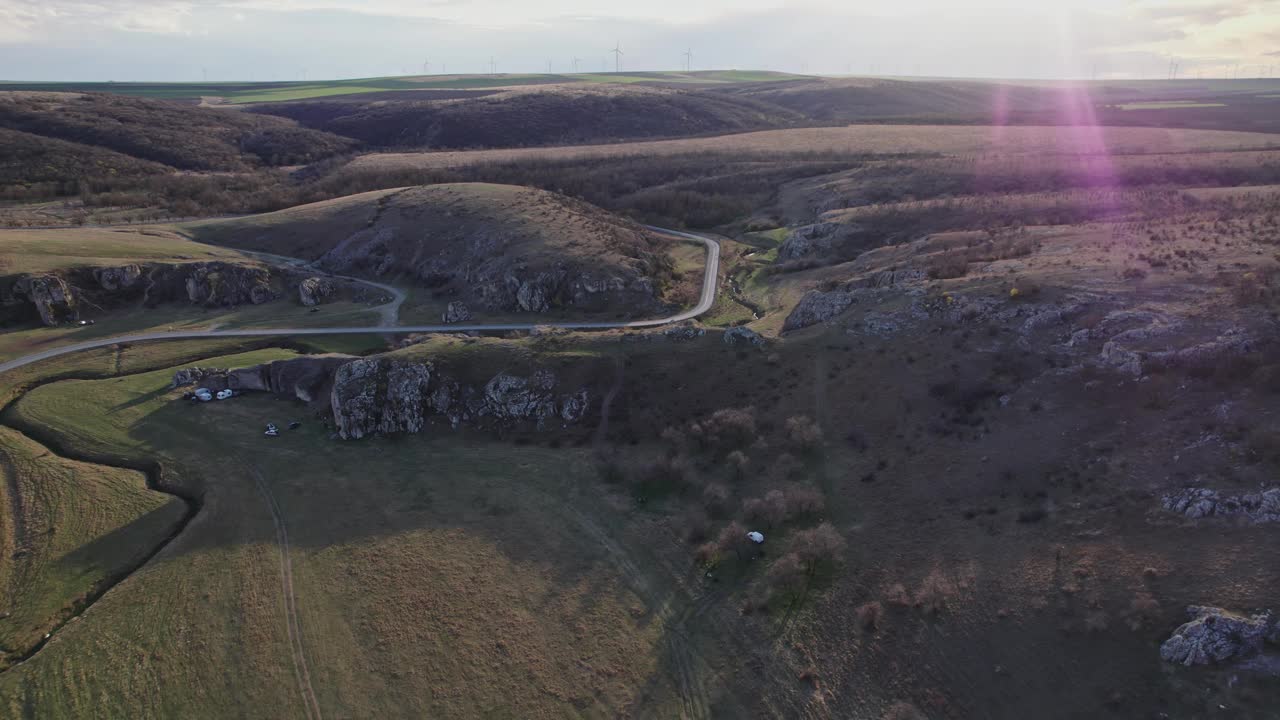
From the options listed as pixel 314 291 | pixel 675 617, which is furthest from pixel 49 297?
pixel 675 617

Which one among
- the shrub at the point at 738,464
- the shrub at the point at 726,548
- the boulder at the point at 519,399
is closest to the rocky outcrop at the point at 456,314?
the boulder at the point at 519,399

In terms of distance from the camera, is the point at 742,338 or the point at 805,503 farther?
the point at 742,338

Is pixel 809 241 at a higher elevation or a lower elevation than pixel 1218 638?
higher

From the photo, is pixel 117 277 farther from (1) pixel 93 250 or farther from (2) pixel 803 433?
(2) pixel 803 433

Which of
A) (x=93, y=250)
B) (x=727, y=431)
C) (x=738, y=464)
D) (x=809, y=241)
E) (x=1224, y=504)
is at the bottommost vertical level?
(x=738, y=464)

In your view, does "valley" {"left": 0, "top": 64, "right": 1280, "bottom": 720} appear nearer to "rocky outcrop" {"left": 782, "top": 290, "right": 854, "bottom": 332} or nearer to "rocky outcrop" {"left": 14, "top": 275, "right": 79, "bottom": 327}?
"rocky outcrop" {"left": 14, "top": 275, "right": 79, "bottom": 327}

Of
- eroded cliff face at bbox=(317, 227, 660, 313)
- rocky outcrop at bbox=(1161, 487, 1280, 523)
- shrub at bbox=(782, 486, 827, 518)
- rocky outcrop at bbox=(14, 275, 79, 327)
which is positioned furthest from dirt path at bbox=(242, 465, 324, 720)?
rocky outcrop at bbox=(14, 275, 79, 327)

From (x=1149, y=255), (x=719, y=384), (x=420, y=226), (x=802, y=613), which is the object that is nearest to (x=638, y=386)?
(x=719, y=384)
